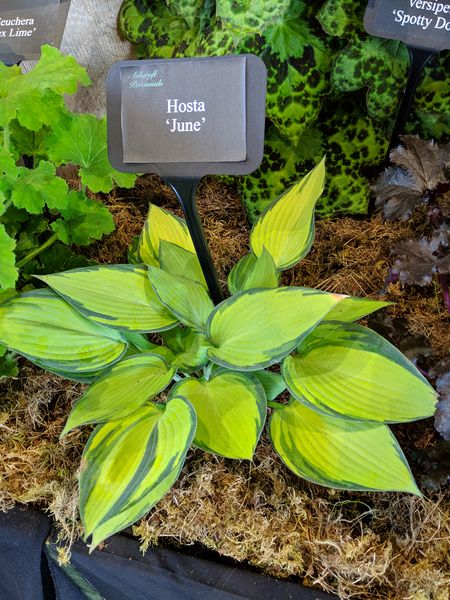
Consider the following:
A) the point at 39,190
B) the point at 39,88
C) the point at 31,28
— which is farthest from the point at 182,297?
the point at 31,28

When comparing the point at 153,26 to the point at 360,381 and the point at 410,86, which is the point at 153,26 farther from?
the point at 360,381

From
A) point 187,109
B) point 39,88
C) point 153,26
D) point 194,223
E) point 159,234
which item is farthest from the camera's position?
point 153,26

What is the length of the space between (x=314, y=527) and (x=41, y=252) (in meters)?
0.74

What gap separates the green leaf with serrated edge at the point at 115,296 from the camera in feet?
2.81

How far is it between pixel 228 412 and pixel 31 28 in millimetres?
892

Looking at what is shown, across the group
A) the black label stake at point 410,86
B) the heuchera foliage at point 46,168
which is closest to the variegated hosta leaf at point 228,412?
the heuchera foliage at point 46,168

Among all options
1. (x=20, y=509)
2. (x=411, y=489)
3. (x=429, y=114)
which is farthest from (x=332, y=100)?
(x=20, y=509)

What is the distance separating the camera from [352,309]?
91 cm

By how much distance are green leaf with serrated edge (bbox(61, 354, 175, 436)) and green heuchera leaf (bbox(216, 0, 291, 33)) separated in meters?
0.65

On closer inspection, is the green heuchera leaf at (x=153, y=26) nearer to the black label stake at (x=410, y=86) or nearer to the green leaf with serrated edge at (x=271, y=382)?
the black label stake at (x=410, y=86)

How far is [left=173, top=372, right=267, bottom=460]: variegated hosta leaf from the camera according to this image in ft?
2.62

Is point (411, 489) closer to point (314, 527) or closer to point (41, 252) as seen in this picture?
point (314, 527)

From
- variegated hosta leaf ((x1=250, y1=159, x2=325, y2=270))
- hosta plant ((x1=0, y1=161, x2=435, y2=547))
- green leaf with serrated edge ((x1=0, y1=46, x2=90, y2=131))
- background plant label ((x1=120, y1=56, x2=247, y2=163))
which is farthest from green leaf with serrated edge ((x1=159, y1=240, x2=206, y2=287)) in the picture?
green leaf with serrated edge ((x1=0, y1=46, x2=90, y2=131))

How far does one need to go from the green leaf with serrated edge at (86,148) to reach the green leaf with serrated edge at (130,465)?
0.48 meters
